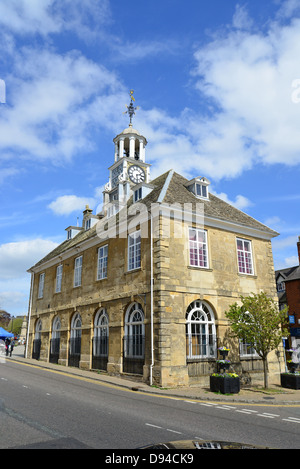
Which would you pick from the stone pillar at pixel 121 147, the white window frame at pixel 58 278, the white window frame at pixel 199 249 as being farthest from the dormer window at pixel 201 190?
the white window frame at pixel 58 278

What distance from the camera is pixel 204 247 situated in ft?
59.6

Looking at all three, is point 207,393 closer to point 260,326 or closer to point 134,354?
point 260,326

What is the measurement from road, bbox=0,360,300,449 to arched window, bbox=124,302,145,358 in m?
3.89

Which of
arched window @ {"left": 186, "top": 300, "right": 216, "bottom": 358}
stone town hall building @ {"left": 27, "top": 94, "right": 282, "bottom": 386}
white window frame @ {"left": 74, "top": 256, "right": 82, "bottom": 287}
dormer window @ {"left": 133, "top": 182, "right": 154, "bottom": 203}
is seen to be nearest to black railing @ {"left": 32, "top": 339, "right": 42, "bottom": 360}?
stone town hall building @ {"left": 27, "top": 94, "right": 282, "bottom": 386}

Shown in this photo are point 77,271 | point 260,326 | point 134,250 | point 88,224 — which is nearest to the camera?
point 260,326

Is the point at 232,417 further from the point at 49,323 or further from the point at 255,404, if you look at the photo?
the point at 49,323

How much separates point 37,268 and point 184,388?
20507 millimetres

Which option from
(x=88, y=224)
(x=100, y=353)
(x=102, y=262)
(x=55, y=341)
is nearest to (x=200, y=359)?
(x=100, y=353)

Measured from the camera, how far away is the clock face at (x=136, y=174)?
28.4 m

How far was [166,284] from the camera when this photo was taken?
1577cm

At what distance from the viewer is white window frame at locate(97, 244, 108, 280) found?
67.8 ft

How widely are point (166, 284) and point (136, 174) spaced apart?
15.1m

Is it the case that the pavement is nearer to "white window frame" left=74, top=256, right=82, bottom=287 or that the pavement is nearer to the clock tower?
"white window frame" left=74, top=256, right=82, bottom=287
